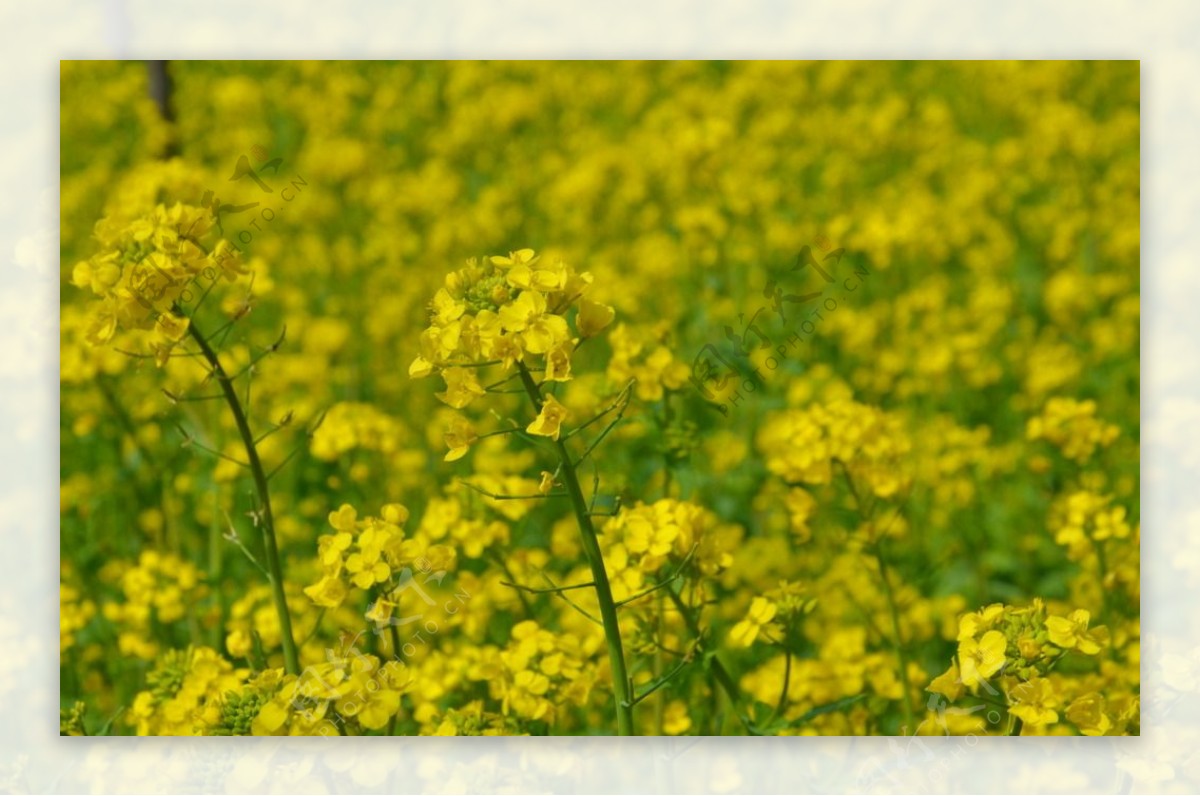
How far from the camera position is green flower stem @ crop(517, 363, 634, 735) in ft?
5.54

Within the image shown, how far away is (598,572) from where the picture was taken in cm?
174

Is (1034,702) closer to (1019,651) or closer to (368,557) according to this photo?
(1019,651)

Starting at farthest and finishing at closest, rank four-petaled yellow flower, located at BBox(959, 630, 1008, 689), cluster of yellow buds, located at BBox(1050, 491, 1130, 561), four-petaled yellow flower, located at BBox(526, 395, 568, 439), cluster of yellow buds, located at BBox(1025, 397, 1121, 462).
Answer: cluster of yellow buds, located at BBox(1025, 397, 1121, 462)
cluster of yellow buds, located at BBox(1050, 491, 1130, 561)
four-petaled yellow flower, located at BBox(959, 630, 1008, 689)
four-petaled yellow flower, located at BBox(526, 395, 568, 439)

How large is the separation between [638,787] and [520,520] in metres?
0.62

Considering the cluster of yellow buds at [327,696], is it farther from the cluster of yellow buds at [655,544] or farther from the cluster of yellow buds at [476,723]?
the cluster of yellow buds at [655,544]

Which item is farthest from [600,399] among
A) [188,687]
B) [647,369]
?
[188,687]

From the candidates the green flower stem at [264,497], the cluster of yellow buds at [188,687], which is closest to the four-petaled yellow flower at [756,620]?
the green flower stem at [264,497]

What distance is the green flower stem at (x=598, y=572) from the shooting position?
1688mm

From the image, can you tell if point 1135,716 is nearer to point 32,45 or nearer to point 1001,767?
point 1001,767

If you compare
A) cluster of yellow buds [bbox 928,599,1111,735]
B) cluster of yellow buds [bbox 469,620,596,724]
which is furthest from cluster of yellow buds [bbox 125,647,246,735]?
cluster of yellow buds [bbox 928,599,1111,735]

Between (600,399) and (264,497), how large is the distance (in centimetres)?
68

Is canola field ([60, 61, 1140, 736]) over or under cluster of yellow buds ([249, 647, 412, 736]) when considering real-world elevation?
over

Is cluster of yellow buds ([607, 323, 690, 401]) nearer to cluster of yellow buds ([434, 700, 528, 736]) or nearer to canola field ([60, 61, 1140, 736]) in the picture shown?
canola field ([60, 61, 1140, 736])

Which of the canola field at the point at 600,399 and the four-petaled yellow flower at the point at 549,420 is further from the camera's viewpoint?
the canola field at the point at 600,399
